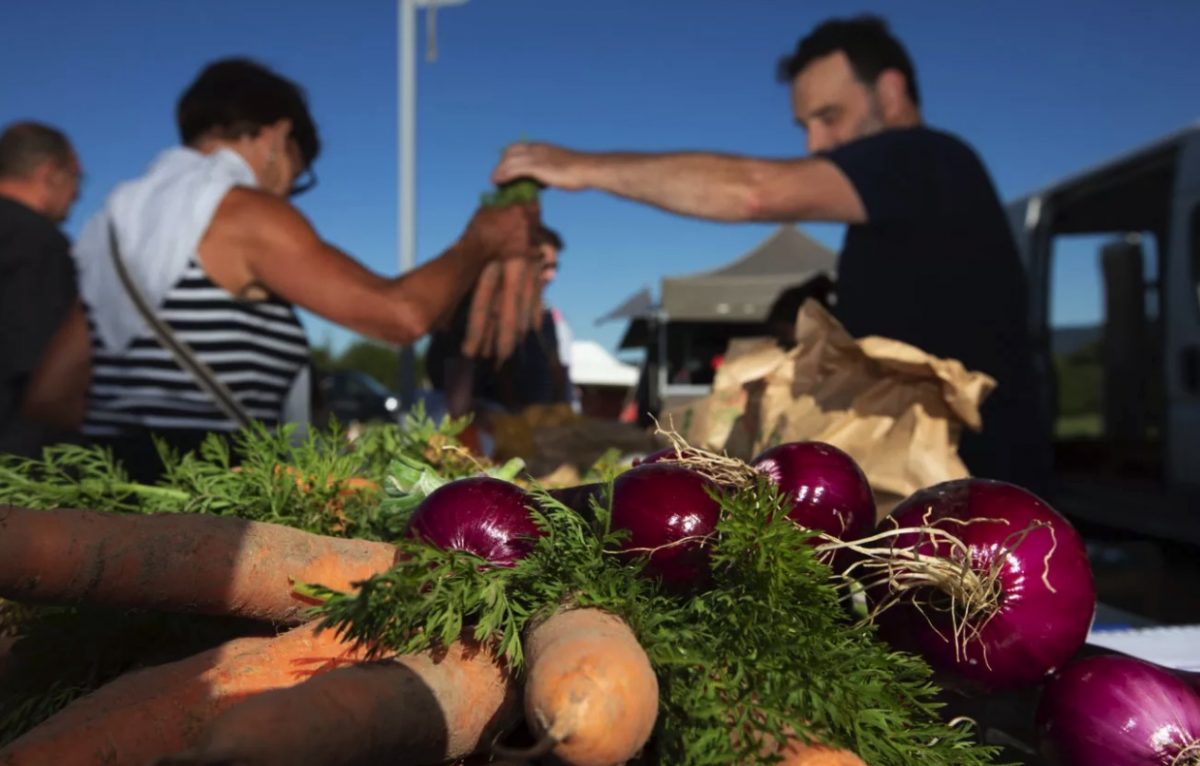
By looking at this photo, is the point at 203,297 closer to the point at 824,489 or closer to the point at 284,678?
the point at 284,678

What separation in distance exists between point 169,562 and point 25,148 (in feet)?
11.0

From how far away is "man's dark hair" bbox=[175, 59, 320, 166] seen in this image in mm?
2105

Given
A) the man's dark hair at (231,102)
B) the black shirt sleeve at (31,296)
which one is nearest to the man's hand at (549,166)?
the man's dark hair at (231,102)

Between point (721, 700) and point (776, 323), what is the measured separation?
4.52 metres

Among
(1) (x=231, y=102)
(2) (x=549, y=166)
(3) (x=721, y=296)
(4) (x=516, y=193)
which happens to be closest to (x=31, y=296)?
(1) (x=231, y=102)

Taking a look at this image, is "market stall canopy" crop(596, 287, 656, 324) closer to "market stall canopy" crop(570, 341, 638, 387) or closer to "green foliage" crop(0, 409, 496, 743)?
"market stall canopy" crop(570, 341, 638, 387)

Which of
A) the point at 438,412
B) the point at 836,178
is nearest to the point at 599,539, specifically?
the point at 836,178

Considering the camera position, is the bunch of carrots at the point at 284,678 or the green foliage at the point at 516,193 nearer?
the bunch of carrots at the point at 284,678

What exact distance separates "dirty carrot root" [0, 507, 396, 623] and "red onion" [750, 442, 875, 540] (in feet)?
1.49

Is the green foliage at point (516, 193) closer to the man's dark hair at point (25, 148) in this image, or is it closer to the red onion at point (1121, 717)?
the red onion at point (1121, 717)

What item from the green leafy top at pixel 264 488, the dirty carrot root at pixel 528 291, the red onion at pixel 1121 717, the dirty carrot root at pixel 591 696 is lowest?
the red onion at pixel 1121 717

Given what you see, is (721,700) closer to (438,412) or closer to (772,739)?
(772,739)

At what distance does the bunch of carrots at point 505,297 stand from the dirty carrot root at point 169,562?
157cm

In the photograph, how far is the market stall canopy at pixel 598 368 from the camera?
57.1 ft
